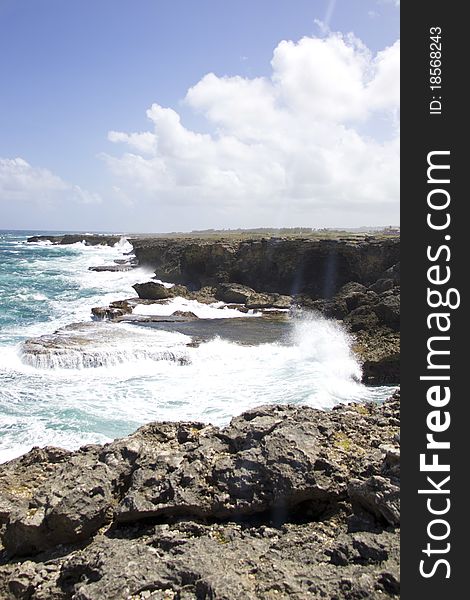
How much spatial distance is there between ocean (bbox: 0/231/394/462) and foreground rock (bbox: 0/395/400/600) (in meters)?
7.06

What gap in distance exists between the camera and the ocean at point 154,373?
1441cm

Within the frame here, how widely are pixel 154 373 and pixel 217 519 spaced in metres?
15.0

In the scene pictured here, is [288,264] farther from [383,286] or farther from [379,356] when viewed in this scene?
[379,356]

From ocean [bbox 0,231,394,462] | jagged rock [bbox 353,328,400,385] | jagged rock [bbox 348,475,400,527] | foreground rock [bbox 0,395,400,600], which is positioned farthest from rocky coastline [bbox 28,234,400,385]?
jagged rock [bbox 348,475,400,527]

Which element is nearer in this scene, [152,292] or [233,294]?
[152,292]

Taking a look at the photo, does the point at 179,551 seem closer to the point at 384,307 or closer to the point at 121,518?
the point at 121,518

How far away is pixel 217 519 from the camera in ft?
18.4

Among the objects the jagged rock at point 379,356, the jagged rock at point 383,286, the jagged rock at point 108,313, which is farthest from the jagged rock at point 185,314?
the jagged rock at point 383,286

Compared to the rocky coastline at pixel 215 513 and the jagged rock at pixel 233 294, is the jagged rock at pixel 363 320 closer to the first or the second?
the jagged rock at pixel 233 294

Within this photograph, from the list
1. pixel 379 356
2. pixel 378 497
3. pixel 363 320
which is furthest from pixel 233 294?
pixel 378 497

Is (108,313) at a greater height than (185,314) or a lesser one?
greater

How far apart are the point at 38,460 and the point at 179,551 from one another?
4356 millimetres

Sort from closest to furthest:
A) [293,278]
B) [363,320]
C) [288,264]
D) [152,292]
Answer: [363,320]
[152,292]
[293,278]
[288,264]

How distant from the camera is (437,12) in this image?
4.87 meters
